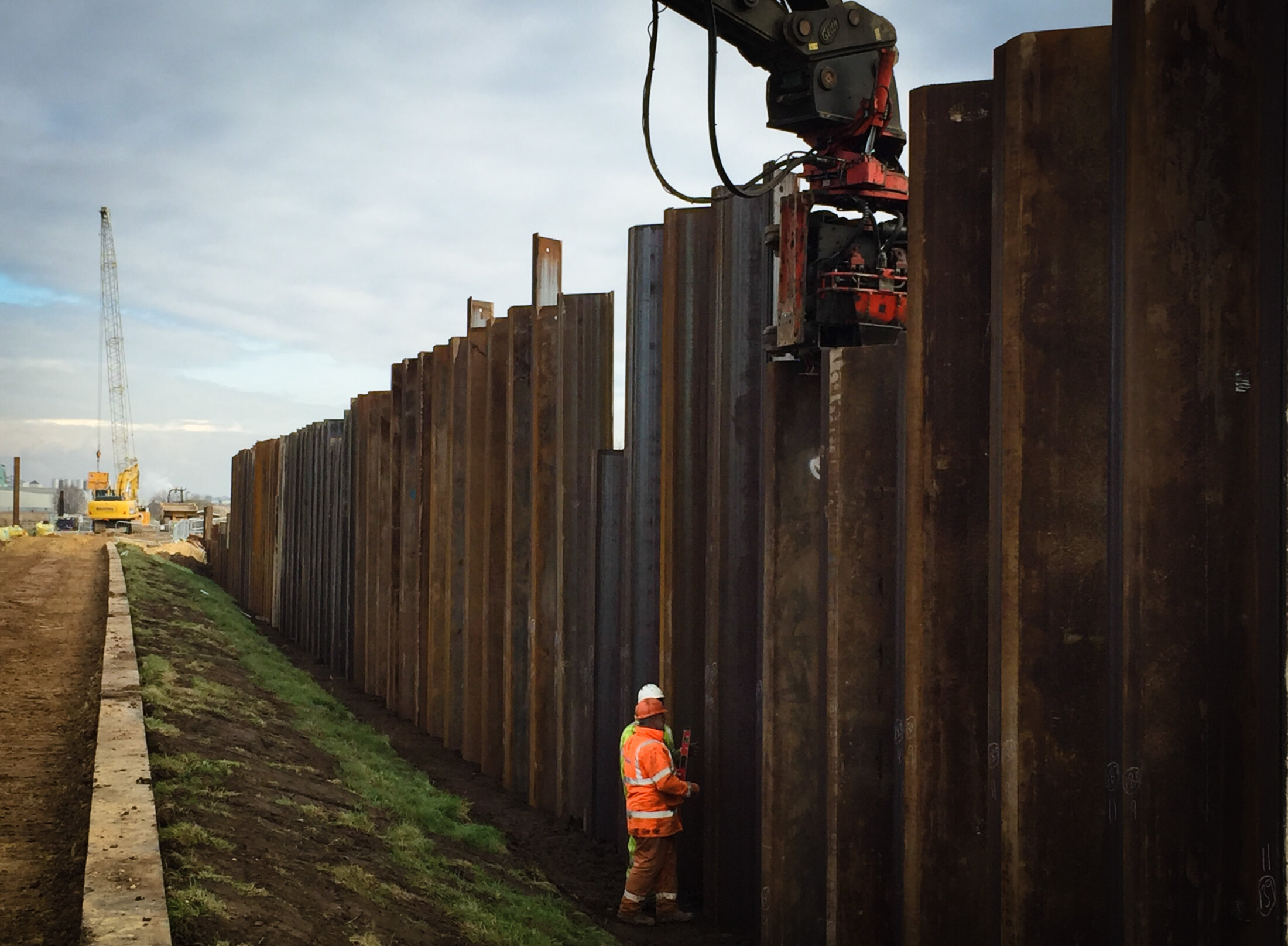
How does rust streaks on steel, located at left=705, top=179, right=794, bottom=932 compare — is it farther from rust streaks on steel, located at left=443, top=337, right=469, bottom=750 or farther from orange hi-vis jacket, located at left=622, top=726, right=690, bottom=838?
rust streaks on steel, located at left=443, top=337, right=469, bottom=750

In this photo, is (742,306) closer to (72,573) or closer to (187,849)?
(187,849)

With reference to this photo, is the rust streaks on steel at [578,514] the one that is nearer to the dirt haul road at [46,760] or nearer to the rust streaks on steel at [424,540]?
the dirt haul road at [46,760]

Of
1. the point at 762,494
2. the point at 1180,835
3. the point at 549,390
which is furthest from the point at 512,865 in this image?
the point at 1180,835

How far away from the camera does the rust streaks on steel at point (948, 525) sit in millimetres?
4371

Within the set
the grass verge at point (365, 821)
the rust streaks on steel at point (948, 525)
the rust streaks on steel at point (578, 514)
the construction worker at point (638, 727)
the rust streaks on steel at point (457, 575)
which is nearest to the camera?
the rust streaks on steel at point (948, 525)

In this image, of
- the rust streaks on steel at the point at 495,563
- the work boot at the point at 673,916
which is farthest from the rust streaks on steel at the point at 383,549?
the work boot at the point at 673,916

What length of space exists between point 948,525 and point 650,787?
2801 millimetres

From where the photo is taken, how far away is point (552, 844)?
25.3 feet

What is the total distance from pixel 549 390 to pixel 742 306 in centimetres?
306

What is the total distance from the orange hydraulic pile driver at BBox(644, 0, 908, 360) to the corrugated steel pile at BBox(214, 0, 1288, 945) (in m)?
0.37

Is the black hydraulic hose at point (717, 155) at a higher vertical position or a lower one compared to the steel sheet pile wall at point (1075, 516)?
higher

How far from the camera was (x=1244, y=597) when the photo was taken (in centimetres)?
348

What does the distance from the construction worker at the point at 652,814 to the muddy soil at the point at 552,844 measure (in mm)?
139

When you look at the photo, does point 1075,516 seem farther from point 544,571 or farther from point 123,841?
point 544,571
